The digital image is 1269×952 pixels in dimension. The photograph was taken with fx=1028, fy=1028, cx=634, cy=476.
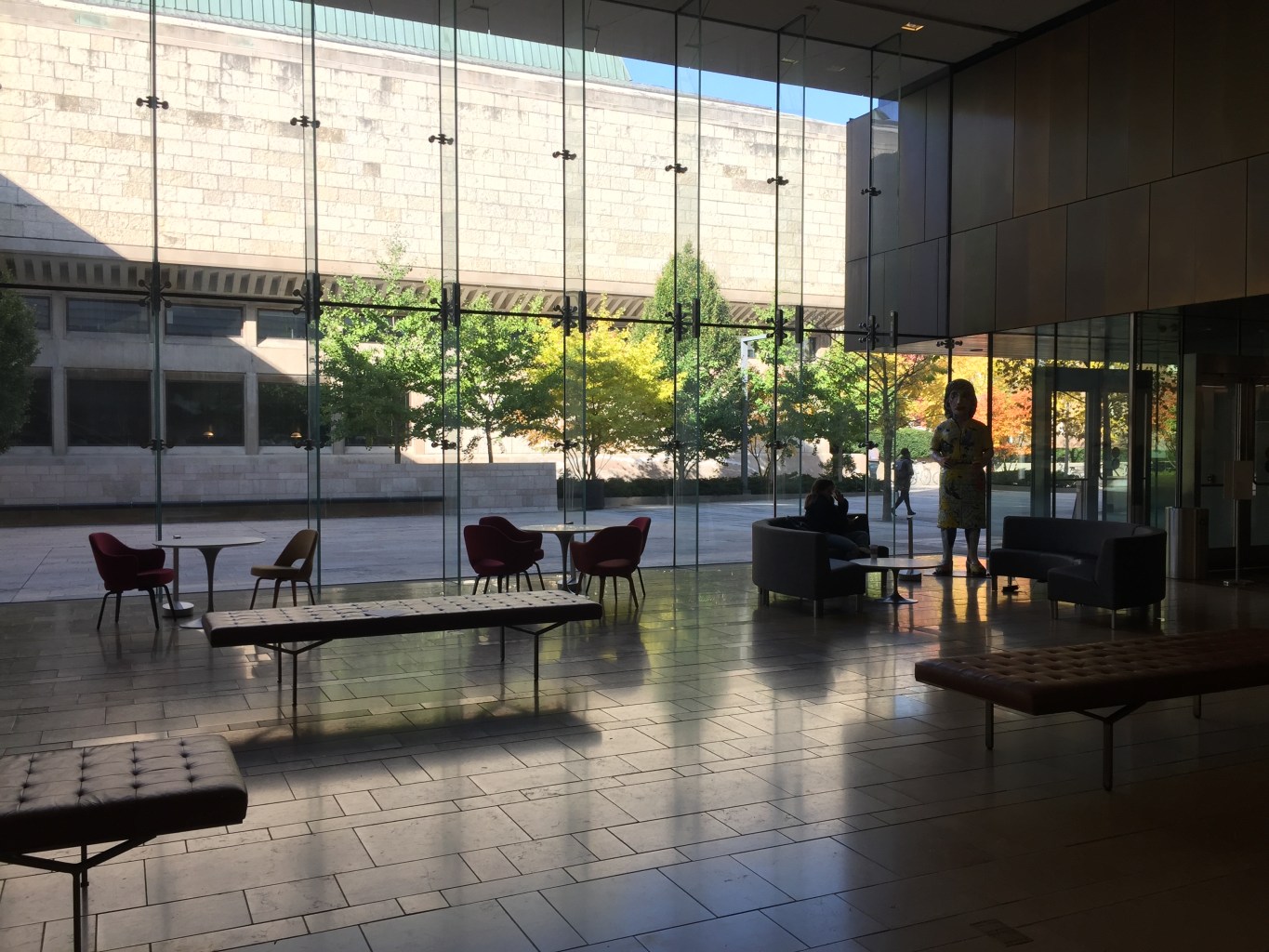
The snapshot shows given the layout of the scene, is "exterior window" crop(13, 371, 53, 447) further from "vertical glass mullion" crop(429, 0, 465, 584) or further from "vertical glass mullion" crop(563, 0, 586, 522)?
"vertical glass mullion" crop(563, 0, 586, 522)

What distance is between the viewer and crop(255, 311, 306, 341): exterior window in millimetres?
11680

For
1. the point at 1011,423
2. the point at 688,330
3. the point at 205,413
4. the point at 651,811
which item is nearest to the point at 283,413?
the point at 205,413

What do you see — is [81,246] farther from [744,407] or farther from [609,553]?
[744,407]

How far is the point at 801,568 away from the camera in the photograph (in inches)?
385

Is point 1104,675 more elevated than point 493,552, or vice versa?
point 493,552

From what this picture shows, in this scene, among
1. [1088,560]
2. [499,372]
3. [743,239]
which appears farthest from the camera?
[743,239]

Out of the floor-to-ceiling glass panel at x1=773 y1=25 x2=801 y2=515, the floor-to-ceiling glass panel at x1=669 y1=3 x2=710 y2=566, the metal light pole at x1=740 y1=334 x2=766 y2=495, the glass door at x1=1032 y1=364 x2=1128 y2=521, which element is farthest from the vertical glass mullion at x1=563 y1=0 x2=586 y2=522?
the glass door at x1=1032 y1=364 x2=1128 y2=521

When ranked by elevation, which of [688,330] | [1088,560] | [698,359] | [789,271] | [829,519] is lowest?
[1088,560]

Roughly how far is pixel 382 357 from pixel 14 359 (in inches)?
149

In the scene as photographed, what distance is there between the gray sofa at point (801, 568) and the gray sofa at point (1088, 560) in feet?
6.14

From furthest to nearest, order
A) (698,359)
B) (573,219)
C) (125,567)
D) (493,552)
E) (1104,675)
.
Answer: (698,359) < (573,219) < (493,552) < (125,567) < (1104,675)

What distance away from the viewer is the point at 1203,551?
40.1 feet

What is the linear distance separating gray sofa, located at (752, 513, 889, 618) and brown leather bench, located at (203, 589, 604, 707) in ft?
10.1

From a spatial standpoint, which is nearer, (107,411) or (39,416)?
(39,416)
